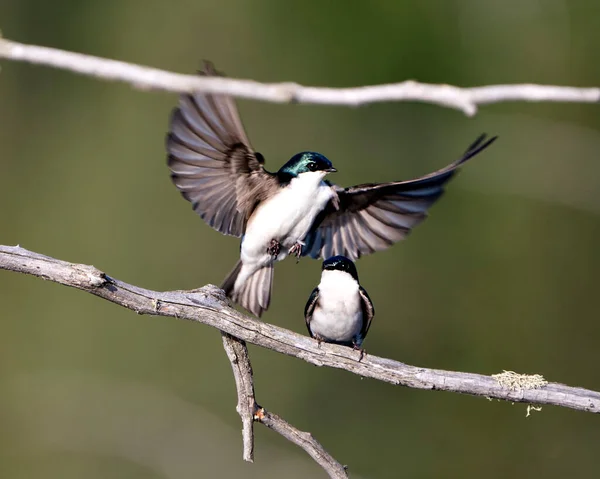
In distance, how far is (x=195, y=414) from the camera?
18.3 feet

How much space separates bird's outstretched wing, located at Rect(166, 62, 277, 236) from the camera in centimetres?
260

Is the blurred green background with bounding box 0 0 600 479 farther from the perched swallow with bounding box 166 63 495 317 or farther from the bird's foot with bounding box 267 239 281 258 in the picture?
the bird's foot with bounding box 267 239 281 258

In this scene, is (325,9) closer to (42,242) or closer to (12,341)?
(42,242)

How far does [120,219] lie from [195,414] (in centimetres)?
151

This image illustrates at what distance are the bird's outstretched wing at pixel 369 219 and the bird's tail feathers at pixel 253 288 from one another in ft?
0.71

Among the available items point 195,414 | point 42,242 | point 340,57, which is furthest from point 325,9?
point 195,414

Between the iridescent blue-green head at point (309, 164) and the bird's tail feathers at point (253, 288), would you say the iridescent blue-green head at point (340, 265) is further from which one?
the iridescent blue-green head at point (309, 164)

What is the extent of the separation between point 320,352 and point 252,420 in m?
0.25

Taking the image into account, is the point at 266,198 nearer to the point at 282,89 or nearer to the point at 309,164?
the point at 309,164

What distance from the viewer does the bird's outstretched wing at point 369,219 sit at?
3082 mm

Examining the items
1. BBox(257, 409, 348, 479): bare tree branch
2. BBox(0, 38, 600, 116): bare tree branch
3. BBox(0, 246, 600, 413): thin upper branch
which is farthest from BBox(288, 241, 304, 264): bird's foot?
BBox(0, 38, 600, 116): bare tree branch

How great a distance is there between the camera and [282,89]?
1.05m

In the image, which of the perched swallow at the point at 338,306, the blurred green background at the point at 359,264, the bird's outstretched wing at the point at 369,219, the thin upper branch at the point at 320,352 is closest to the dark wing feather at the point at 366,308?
the perched swallow at the point at 338,306

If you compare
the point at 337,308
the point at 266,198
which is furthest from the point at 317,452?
the point at 266,198
